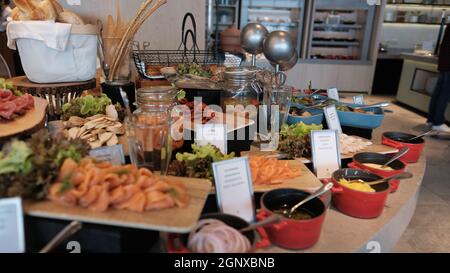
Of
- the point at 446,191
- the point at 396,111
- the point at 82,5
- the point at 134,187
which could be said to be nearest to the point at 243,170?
the point at 134,187

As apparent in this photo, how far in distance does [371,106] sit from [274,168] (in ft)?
3.37

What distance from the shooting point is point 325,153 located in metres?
1.28

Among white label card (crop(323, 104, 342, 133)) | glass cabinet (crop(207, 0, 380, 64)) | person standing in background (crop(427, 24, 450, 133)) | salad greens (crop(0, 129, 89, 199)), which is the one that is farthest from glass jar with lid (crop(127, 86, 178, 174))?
glass cabinet (crop(207, 0, 380, 64))

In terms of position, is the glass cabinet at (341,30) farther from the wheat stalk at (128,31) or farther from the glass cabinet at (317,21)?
the wheat stalk at (128,31)

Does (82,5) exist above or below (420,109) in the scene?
above

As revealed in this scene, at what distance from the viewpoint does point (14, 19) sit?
1.68 metres

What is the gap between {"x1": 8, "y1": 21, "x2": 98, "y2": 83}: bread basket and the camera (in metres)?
1.58

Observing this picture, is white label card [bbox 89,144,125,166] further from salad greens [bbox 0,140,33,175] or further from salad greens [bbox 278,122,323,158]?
salad greens [bbox 278,122,323,158]

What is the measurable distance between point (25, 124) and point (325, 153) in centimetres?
107

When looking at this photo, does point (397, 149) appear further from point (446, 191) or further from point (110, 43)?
point (446, 191)

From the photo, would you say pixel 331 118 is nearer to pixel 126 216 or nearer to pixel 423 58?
pixel 126 216

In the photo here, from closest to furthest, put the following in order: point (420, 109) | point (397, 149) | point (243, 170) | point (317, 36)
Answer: point (243, 170)
point (397, 149)
point (420, 109)
point (317, 36)

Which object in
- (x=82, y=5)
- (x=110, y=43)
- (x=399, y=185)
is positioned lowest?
(x=399, y=185)

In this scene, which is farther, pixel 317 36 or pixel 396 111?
pixel 317 36
